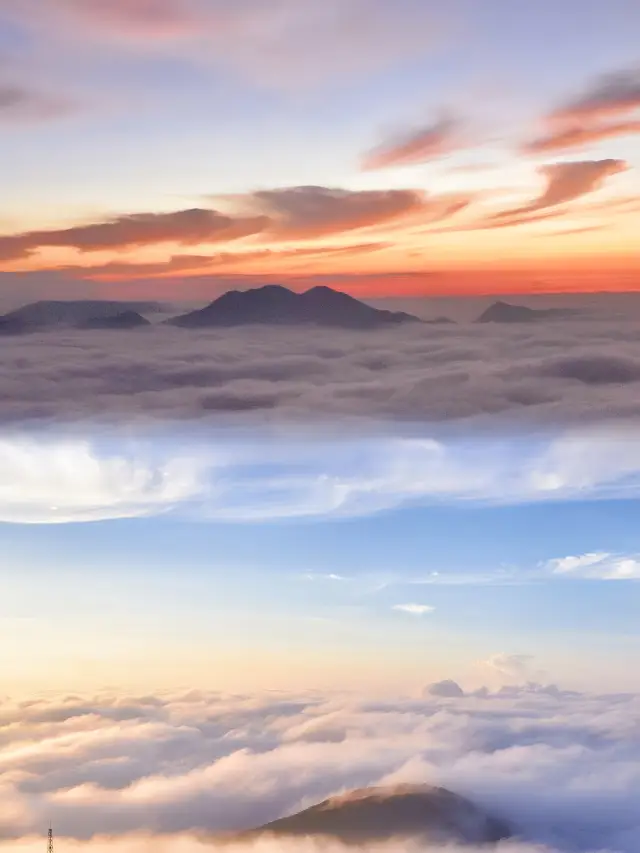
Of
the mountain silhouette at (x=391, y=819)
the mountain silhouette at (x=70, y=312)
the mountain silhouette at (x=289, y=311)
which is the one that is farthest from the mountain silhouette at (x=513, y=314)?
the mountain silhouette at (x=391, y=819)

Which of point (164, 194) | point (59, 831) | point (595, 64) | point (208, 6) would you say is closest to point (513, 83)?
point (595, 64)

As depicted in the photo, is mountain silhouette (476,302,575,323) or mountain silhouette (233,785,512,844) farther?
mountain silhouette (233,785,512,844)

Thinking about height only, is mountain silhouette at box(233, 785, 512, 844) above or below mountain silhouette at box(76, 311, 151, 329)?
below

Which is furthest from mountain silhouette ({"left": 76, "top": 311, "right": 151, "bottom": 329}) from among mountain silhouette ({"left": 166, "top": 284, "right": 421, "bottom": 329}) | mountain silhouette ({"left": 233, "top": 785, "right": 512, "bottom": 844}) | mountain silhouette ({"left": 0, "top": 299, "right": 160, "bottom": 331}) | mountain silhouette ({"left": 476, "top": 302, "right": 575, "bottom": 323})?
mountain silhouette ({"left": 233, "top": 785, "right": 512, "bottom": 844})

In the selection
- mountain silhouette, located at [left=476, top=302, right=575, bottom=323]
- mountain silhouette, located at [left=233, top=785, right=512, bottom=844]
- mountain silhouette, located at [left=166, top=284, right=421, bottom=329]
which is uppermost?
mountain silhouette, located at [left=166, top=284, right=421, bottom=329]

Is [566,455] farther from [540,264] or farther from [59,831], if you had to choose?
[59,831]

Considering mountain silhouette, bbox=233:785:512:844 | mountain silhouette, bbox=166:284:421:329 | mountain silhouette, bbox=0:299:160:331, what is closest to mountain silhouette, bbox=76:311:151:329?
mountain silhouette, bbox=0:299:160:331

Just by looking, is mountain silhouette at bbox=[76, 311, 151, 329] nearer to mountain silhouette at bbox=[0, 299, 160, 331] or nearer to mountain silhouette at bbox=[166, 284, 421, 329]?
mountain silhouette at bbox=[0, 299, 160, 331]

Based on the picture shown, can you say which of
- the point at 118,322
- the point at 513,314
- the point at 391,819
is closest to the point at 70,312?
the point at 118,322

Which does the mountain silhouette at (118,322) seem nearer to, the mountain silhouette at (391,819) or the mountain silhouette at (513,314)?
the mountain silhouette at (513,314)
